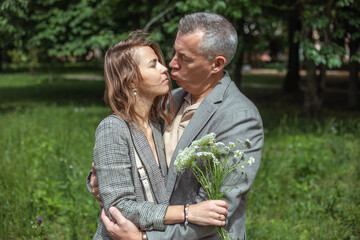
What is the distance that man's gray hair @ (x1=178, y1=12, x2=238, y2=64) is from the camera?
2197 mm

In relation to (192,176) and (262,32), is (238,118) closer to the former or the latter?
(192,176)

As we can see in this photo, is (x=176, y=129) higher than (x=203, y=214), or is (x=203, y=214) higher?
(x=176, y=129)

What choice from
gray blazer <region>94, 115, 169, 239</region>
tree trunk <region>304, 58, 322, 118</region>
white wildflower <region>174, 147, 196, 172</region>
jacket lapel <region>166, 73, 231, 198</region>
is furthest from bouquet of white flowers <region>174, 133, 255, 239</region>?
tree trunk <region>304, 58, 322, 118</region>

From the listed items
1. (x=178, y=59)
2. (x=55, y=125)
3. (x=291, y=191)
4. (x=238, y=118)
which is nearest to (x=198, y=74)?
(x=178, y=59)

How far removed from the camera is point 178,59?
238cm

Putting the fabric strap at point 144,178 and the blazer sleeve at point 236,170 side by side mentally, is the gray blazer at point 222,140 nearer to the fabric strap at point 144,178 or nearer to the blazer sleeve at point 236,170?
the blazer sleeve at point 236,170

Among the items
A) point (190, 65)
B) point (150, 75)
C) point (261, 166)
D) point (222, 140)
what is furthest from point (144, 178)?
point (261, 166)

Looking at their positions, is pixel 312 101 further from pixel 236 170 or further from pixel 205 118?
pixel 236 170

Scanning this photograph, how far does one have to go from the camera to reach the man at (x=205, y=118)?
6.50ft

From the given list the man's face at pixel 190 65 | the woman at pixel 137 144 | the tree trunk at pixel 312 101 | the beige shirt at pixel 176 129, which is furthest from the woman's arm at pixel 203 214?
the tree trunk at pixel 312 101

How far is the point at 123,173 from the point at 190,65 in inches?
29.8

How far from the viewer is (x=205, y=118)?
7.06 feet

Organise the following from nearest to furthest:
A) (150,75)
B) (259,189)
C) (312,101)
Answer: (150,75), (259,189), (312,101)

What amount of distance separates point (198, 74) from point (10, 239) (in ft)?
7.94
